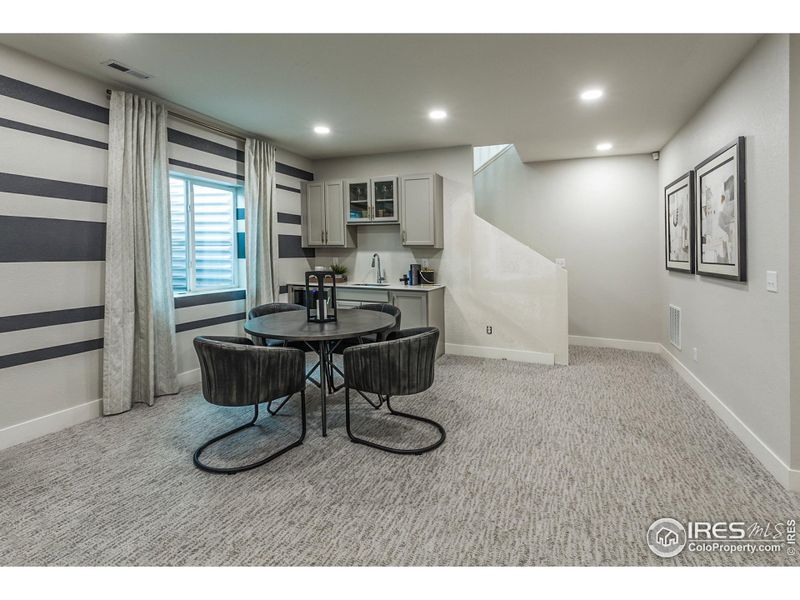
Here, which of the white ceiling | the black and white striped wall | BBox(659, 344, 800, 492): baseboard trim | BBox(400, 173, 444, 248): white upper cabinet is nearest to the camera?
BBox(659, 344, 800, 492): baseboard trim

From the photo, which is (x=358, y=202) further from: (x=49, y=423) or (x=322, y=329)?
(x=49, y=423)

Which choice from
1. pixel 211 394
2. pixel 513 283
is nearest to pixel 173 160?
pixel 211 394

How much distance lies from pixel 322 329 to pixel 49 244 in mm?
2015

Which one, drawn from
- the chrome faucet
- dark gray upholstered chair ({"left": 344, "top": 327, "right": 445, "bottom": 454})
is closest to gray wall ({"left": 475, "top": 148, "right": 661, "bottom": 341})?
the chrome faucet

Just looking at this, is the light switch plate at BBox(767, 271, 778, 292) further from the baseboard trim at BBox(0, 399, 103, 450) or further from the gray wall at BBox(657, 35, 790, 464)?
the baseboard trim at BBox(0, 399, 103, 450)

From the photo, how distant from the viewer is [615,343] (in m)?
5.71

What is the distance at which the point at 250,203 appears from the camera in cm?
464

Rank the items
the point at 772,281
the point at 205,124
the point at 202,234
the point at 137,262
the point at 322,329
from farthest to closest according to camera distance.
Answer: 1. the point at 202,234
2. the point at 205,124
3. the point at 137,262
4. the point at 322,329
5. the point at 772,281

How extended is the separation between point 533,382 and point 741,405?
1.66 metres

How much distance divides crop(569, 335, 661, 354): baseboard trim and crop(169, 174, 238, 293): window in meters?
4.51

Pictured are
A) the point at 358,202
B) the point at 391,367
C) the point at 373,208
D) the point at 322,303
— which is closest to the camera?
the point at 391,367

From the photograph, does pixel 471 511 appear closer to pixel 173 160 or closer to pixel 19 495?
pixel 19 495

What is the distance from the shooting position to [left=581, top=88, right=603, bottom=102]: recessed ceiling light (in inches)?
134

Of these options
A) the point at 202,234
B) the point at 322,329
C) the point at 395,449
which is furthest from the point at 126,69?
the point at 395,449
